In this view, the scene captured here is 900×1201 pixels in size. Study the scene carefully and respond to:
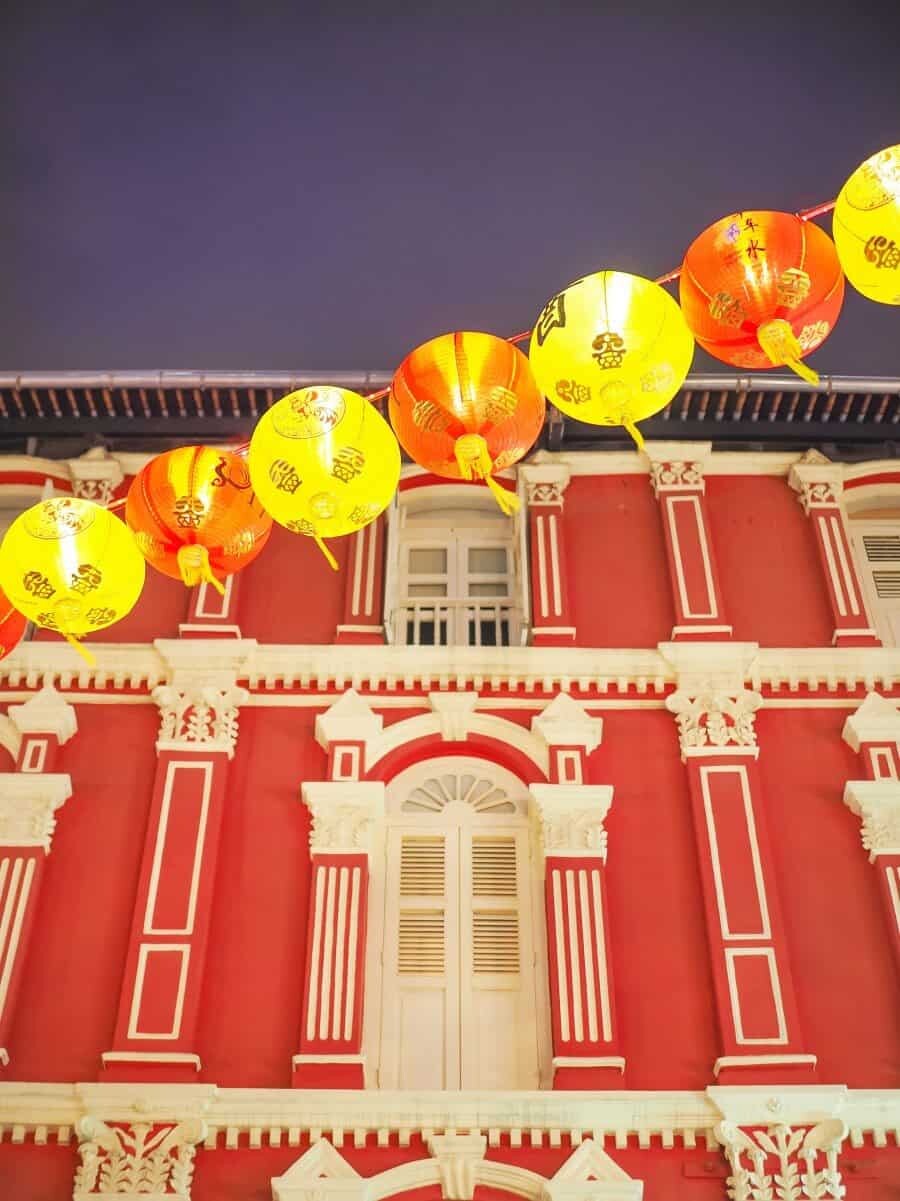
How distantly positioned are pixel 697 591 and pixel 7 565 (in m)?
5.17

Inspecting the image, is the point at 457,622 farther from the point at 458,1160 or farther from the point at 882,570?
the point at 458,1160

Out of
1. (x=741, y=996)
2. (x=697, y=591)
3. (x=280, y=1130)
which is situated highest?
(x=697, y=591)

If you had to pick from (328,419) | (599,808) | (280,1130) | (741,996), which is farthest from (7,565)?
(741,996)

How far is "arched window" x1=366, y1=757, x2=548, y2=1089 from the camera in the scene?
26.5 ft

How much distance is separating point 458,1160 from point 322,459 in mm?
3968

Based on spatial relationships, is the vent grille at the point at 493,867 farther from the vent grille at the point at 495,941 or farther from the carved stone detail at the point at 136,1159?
the carved stone detail at the point at 136,1159

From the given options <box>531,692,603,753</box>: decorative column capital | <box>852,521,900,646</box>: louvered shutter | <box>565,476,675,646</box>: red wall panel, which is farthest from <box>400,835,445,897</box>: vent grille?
<box>852,521,900,646</box>: louvered shutter

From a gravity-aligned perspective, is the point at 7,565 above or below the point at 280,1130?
above

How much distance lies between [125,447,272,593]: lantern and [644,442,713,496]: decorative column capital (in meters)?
4.42

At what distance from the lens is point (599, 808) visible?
28.5 ft

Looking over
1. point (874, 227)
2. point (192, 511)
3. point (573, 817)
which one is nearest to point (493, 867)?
point (573, 817)

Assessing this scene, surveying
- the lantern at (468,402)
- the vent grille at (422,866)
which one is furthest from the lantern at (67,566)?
the vent grille at (422,866)

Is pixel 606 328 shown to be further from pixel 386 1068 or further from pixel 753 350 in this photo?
pixel 386 1068

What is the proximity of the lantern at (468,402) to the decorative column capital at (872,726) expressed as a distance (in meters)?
3.76
